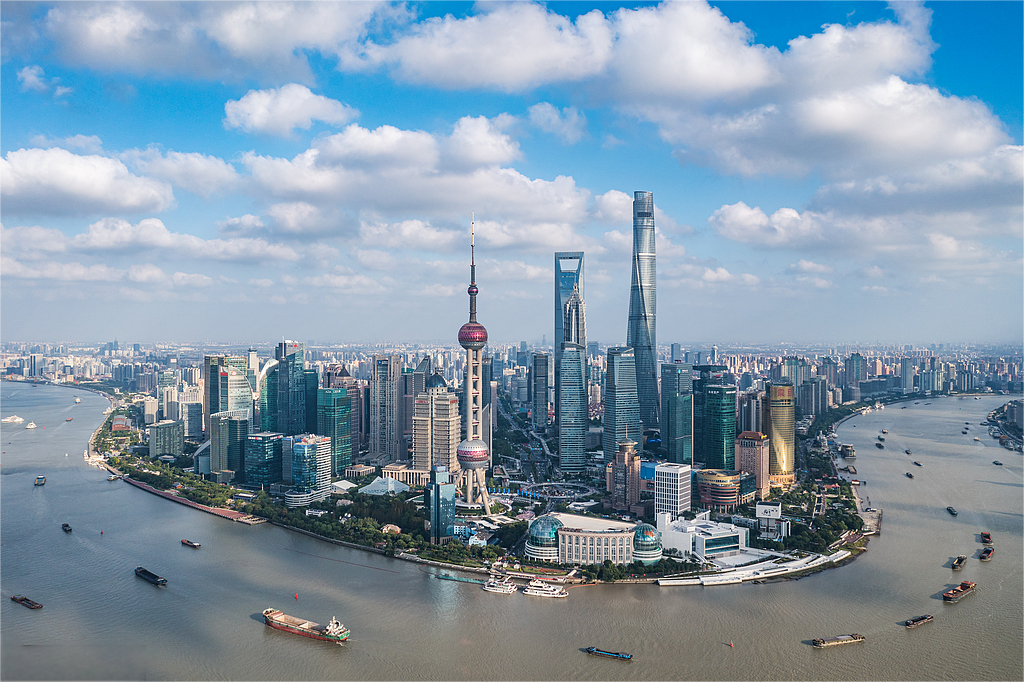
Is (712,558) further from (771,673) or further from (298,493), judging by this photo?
(298,493)

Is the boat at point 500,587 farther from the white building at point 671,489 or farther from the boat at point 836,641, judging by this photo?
the white building at point 671,489

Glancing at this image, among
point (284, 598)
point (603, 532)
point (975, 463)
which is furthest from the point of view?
point (975, 463)

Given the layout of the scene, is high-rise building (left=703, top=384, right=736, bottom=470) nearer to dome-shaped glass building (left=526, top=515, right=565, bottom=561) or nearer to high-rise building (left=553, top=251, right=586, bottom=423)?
dome-shaped glass building (left=526, top=515, right=565, bottom=561)

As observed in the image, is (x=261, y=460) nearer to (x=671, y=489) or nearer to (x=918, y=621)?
(x=671, y=489)

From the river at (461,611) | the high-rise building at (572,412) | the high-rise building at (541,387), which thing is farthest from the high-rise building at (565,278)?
the river at (461,611)

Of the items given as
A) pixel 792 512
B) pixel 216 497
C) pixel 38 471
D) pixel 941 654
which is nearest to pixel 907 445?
pixel 792 512

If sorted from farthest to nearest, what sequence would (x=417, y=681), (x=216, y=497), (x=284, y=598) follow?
1. (x=216, y=497)
2. (x=284, y=598)
3. (x=417, y=681)

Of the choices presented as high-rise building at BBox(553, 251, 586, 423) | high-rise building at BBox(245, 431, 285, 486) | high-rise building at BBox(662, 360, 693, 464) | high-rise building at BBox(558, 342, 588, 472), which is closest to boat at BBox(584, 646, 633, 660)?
high-rise building at BBox(245, 431, 285, 486)
